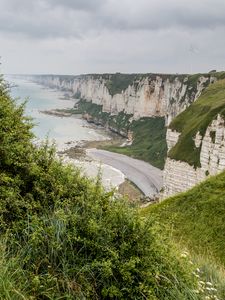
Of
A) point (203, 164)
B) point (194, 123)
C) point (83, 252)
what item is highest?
point (83, 252)

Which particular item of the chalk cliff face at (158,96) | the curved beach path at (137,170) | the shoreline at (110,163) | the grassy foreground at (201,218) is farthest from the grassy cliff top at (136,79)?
the grassy foreground at (201,218)

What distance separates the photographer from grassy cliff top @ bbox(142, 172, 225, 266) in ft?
67.1

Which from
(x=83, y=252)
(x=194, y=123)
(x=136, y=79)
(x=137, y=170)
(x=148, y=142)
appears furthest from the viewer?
(x=136, y=79)

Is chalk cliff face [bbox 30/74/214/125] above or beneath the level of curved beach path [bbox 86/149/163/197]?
above

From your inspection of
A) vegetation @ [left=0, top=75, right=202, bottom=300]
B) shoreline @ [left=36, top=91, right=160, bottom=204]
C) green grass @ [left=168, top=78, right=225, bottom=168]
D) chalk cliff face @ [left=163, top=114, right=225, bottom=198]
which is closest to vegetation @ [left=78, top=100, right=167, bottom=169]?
shoreline @ [left=36, top=91, right=160, bottom=204]

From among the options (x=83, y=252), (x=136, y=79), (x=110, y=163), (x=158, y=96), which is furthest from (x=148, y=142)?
Answer: (x=83, y=252)

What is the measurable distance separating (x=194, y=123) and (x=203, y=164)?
7.86 metres

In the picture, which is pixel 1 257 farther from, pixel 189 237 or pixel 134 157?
pixel 134 157

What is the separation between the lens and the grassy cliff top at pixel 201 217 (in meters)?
20.5

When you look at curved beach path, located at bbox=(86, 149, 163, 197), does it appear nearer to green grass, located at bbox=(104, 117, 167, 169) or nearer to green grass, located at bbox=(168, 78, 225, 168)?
green grass, located at bbox=(104, 117, 167, 169)

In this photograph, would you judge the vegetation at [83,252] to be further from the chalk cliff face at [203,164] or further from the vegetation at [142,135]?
the vegetation at [142,135]

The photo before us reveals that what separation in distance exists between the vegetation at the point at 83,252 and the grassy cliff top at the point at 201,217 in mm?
9407

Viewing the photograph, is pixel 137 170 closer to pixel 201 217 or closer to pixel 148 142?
pixel 148 142

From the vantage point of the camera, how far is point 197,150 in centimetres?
5344
